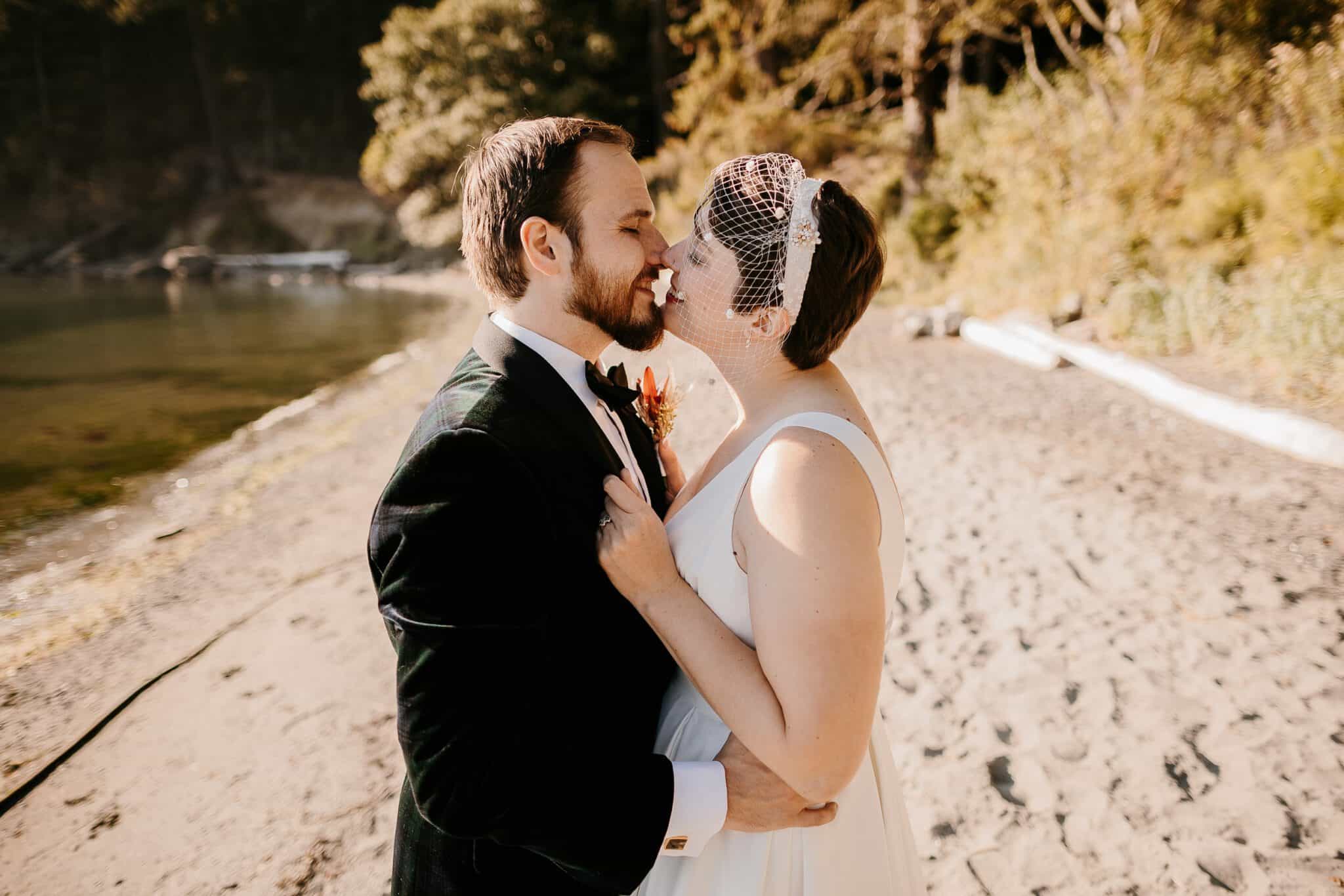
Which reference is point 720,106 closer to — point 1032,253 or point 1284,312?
point 1032,253

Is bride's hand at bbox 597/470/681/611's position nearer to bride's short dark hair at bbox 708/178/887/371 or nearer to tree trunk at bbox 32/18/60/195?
bride's short dark hair at bbox 708/178/887/371

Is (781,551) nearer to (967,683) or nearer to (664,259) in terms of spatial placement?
(664,259)

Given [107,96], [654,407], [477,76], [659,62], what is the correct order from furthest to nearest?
[107,96] < [477,76] < [659,62] < [654,407]

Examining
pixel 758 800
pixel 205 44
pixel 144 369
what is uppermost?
pixel 205 44

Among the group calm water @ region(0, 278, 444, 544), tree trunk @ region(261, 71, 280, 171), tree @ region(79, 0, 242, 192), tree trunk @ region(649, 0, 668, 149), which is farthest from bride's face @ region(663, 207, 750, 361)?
tree trunk @ region(261, 71, 280, 171)

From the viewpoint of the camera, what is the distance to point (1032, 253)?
1307cm

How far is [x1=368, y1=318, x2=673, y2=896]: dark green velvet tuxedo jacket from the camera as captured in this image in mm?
1301

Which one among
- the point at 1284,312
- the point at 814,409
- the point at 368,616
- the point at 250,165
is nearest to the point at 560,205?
the point at 814,409

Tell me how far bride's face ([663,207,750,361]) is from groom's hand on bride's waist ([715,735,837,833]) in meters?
0.89

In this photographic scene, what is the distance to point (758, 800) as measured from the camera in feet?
5.04

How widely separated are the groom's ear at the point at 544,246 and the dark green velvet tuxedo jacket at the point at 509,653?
0.89ft

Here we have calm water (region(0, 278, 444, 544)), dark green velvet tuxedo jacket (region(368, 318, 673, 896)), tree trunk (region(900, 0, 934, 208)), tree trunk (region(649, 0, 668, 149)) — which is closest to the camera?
dark green velvet tuxedo jacket (region(368, 318, 673, 896))

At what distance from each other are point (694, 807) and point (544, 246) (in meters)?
1.21

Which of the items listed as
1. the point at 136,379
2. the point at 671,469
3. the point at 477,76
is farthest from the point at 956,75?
the point at 477,76
